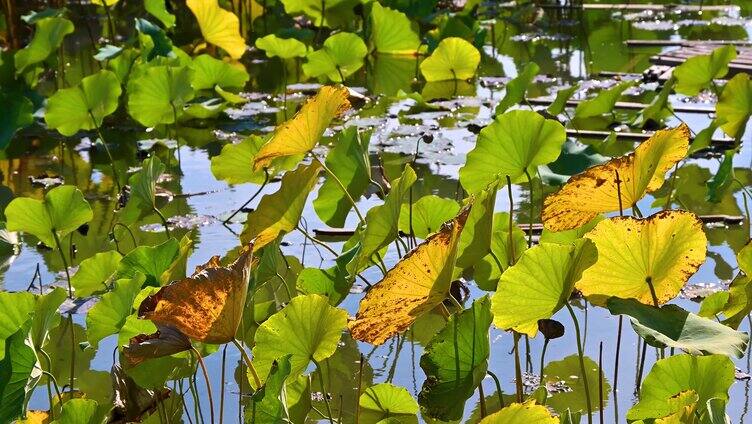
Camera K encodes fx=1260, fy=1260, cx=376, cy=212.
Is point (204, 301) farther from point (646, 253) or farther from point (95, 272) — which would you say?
point (95, 272)

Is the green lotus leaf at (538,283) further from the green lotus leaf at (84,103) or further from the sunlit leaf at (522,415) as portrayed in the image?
the green lotus leaf at (84,103)

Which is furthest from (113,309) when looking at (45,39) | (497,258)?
(45,39)

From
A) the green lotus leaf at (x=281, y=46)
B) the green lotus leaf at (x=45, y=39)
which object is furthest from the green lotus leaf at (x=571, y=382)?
the green lotus leaf at (x=281, y=46)

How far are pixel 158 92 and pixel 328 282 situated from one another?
5.42 ft

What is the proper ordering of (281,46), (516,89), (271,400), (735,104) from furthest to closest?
(281,46) → (516,89) → (735,104) → (271,400)

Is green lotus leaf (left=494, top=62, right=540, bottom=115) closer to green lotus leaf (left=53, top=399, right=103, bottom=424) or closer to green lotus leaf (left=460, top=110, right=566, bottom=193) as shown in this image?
green lotus leaf (left=460, top=110, right=566, bottom=193)

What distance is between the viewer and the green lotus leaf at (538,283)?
→ 4.33ft

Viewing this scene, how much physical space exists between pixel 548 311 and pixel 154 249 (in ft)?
2.10

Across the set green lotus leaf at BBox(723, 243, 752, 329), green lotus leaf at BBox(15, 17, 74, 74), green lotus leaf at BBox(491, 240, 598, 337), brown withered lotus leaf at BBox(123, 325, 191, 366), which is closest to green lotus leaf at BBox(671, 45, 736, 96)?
green lotus leaf at BBox(723, 243, 752, 329)

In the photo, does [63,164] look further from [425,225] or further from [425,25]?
[425,25]

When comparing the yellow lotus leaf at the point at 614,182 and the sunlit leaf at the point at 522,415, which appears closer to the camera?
the sunlit leaf at the point at 522,415

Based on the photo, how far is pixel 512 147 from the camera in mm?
1867

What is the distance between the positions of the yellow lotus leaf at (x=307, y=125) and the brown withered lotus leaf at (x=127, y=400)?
0.38 metres

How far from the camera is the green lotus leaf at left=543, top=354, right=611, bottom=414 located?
1832mm
